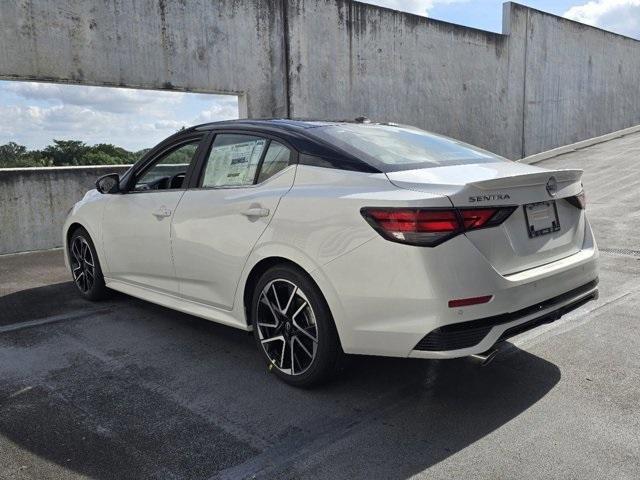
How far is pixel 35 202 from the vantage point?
812cm

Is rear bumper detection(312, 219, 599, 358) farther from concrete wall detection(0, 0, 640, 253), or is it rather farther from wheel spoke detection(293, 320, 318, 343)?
concrete wall detection(0, 0, 640, 253)

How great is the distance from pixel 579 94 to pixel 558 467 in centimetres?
1946

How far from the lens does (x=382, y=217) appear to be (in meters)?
2.80

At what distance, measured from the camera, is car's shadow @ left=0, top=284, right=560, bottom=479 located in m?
2.59

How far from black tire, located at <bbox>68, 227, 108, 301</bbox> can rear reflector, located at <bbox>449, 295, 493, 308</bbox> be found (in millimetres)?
3503

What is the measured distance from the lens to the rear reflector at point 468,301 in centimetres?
270

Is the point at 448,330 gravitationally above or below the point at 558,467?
above

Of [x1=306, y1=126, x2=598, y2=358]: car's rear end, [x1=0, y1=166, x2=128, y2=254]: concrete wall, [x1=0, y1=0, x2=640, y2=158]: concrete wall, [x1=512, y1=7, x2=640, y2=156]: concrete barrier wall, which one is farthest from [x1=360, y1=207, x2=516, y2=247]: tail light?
[x1=512, y1=7, x2=640, y2=156]: concrete barrier wall

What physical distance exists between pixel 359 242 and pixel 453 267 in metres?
0.48

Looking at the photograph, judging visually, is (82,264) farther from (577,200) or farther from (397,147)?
(577,200)

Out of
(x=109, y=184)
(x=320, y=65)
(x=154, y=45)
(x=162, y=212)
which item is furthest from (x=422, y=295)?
(x=320, y=65)

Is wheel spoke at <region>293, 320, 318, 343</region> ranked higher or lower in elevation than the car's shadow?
higher

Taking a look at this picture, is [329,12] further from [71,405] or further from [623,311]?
[71,405]

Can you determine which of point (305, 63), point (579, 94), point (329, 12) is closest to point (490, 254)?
point (305, 63)
